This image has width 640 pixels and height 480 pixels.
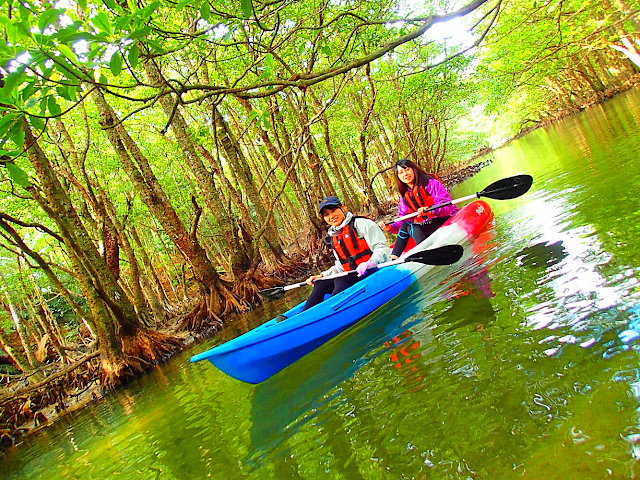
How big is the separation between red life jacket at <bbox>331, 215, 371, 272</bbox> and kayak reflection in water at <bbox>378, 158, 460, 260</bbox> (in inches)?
27.3

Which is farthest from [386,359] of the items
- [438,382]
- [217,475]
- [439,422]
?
[217,475]

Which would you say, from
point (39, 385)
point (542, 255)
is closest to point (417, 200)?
point (542, 255)

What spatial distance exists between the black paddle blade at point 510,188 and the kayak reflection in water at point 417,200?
63 centimetres

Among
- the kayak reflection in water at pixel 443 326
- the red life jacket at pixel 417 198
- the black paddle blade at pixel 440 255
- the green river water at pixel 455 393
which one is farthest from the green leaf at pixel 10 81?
the red life jacket at pixel 417 198

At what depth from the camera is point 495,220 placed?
712cm

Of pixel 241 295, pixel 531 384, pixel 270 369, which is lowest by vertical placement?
pixel 531 384

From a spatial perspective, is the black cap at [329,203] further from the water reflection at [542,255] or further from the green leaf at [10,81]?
the green leaf at [10,81]

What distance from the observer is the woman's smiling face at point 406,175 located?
5.70 metres

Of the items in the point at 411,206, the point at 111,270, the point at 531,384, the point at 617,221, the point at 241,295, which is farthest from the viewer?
the point at 241,295

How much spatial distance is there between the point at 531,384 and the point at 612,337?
1.71 feet

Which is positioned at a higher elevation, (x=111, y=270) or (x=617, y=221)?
(x=111, y=270)

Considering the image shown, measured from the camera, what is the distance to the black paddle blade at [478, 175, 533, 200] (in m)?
6.12

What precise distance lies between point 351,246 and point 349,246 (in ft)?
0.08

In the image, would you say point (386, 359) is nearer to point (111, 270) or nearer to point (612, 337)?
point (612, 337)
